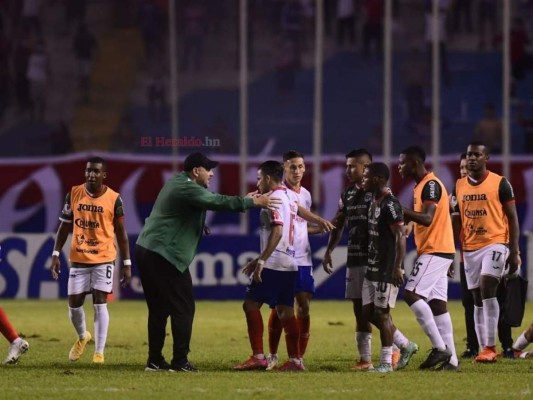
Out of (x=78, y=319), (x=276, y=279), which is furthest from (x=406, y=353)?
(x=78, y=319)

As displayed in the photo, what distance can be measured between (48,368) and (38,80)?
2354 centimetres

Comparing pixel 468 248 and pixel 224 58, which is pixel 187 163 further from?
pixel 224 58

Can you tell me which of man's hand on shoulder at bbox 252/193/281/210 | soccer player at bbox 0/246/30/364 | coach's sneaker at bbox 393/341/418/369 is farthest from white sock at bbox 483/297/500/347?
soccer player at bbox 0/246/30/364

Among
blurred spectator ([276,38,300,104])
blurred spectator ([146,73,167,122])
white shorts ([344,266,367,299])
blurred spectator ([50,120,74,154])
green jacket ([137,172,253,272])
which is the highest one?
blurred spectator ([276,38,300,104])

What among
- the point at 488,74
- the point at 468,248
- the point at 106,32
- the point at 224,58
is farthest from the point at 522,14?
the point at 468,248

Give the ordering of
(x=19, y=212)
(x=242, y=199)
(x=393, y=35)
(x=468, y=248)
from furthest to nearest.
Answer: (x=393, y=35) → (x=19, y=212) → (x=468, y=248) → (x=242, y=199)

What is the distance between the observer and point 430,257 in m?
12.4

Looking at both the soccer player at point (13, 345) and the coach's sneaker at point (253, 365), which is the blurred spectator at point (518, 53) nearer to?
the coach's sneaker at point (253, 365)

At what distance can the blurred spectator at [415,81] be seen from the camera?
1318 inches

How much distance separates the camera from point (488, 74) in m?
34.2

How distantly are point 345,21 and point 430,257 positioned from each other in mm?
23137

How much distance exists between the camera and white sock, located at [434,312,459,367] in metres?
12.3

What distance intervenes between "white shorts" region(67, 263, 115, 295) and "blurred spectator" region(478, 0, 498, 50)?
22.5 m

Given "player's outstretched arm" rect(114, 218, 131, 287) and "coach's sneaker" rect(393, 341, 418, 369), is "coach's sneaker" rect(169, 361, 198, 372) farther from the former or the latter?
"coach's sneaker" rect(393, 341, 418, 369)
